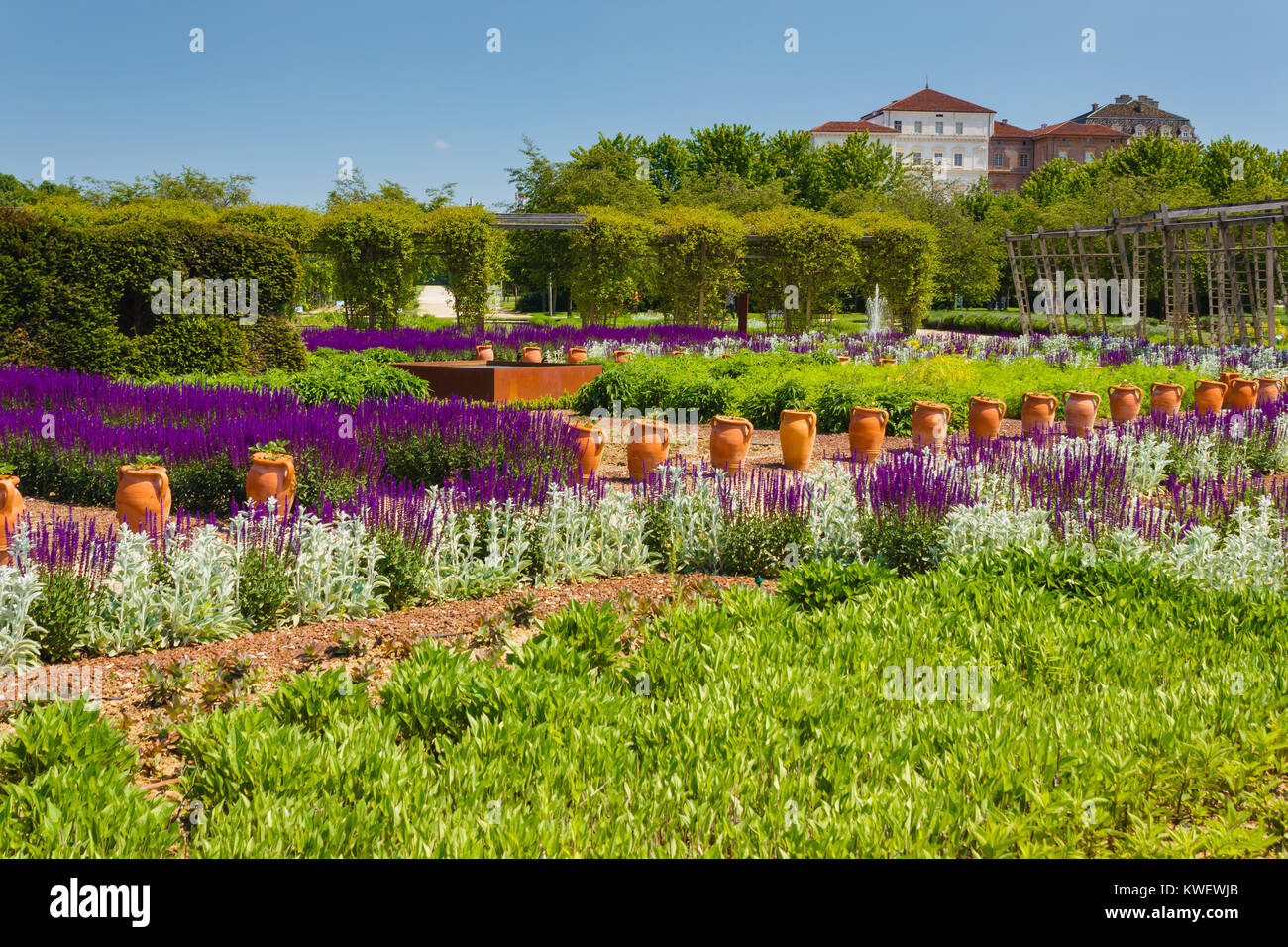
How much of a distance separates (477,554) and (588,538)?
2.37ft

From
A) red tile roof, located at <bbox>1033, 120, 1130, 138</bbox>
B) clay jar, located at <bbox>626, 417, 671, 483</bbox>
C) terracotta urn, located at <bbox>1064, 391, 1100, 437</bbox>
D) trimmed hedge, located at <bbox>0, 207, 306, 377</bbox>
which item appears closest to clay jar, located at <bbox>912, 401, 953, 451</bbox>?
terracotta urn, located at <bbox>1064, 391, 1100, 437</bbox>

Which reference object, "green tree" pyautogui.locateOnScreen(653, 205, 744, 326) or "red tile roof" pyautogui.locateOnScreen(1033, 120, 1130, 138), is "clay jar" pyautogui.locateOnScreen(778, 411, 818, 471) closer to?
"green tree" pyautogui.locateOnScreen(653, 205, 744, 326)

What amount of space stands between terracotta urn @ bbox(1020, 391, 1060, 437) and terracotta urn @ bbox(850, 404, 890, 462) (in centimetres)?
284

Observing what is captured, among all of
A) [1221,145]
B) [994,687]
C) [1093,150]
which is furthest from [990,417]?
[1093,150]

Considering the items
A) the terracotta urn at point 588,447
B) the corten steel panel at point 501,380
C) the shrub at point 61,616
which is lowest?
the shrub at point 61,616

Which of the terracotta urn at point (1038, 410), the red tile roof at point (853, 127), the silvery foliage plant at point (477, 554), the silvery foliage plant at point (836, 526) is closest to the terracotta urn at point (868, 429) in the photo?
the terracotta urn at point (1038, 410)

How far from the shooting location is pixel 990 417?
11.1 meters

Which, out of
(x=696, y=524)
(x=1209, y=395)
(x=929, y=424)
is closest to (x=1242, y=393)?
(x=1209, y=395)

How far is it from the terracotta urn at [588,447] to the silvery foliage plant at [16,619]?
451 cm

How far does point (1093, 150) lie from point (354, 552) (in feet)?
326

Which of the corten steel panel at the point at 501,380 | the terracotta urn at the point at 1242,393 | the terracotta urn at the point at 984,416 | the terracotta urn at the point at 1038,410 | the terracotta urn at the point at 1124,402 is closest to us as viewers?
the terracotta urn at the point at 984,416

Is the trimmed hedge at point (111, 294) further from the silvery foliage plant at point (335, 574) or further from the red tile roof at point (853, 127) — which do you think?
the red tile roof at point (853, 127)

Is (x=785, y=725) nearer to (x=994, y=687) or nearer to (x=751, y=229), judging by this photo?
(x=994, y=687)

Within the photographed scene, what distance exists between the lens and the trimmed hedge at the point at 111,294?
1248 centimetres
